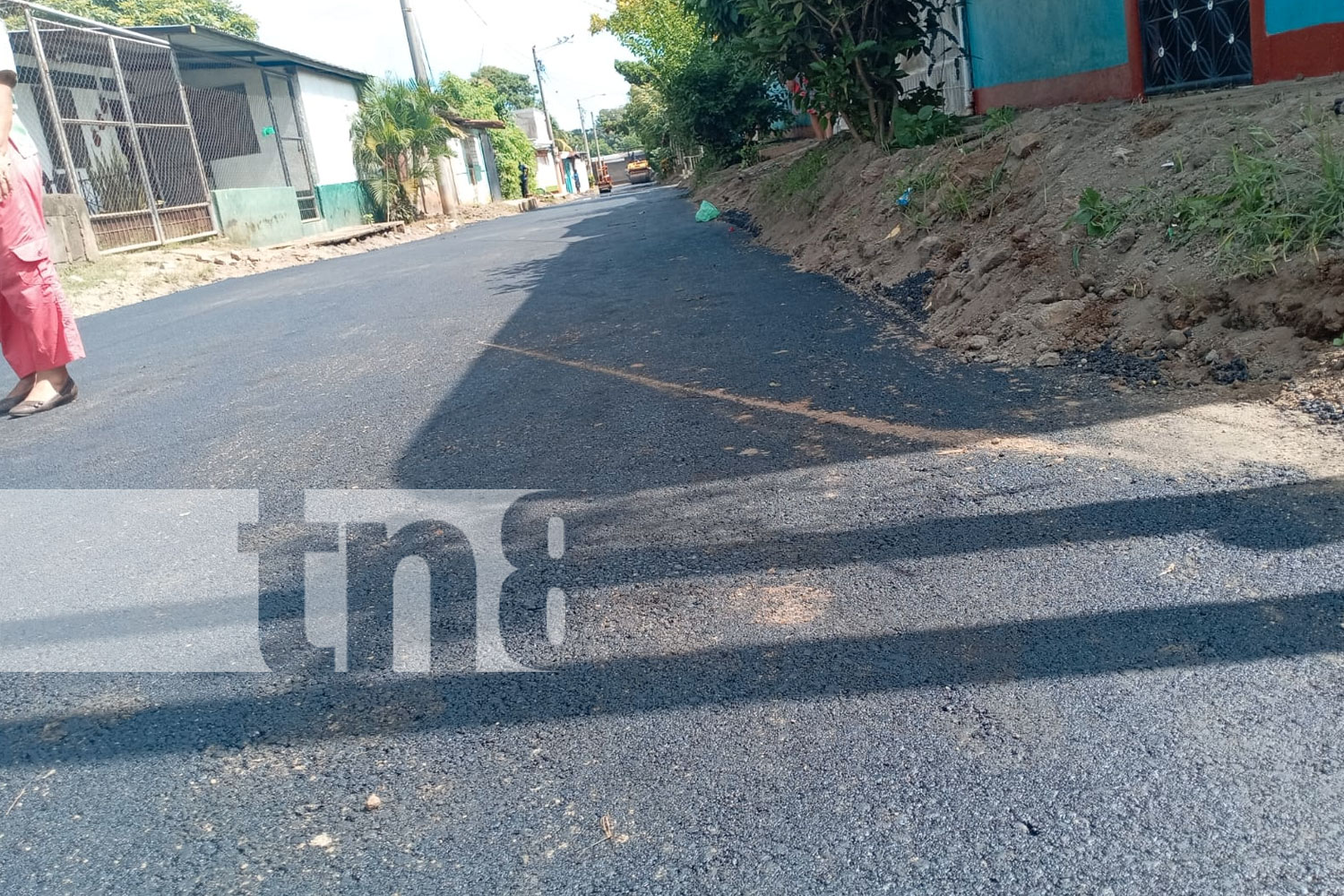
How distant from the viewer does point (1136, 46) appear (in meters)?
9.28

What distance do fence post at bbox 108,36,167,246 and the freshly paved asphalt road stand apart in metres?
15.9

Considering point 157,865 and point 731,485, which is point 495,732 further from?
point 731,485

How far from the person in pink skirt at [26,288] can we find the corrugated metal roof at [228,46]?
1626cm

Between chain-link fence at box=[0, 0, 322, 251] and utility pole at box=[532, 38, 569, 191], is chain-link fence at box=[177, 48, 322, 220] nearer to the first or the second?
chain-link fence at box=[0, 0, 322, 251]

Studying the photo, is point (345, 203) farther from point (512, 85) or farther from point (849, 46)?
point (512, 85)

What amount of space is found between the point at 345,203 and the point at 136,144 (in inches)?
374

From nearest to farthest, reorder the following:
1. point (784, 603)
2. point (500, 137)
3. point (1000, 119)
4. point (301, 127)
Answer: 1. point (784, 603)
2. point (1000, 119)
3. point (301, 127)
4. point (500, 137)

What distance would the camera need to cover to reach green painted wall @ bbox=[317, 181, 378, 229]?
87.9 ft

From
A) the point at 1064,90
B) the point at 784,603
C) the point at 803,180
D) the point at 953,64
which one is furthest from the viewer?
the point at 953,64

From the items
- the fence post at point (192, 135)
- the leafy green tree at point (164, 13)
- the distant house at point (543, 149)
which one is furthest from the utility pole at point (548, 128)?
the fence post at point (192, 135)

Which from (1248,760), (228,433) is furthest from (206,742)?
(228,433)

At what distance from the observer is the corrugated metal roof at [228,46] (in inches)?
816

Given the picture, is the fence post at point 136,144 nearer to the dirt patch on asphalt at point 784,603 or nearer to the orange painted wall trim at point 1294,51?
the orange painted wall trim at point 1294,51

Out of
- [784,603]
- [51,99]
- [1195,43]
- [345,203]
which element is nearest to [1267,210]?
[784,603]
